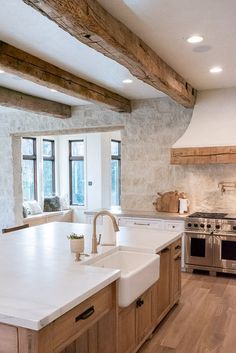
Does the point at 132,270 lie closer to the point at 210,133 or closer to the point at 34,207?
the point at 210,133

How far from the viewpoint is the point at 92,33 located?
8.20 ft

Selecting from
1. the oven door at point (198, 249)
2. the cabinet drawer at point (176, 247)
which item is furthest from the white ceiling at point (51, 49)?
the oven door at point (198, 249)

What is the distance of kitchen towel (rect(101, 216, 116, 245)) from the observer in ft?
10.3

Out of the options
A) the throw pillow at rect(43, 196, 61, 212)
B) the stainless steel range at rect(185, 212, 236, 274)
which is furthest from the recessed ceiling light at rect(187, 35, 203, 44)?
the throw pillow at rect(43, 196, 61, 212)

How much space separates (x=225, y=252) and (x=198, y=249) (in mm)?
392

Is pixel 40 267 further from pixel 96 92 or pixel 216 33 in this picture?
pixel 96 92

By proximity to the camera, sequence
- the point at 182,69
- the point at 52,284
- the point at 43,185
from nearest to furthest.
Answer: the point at 52,284 → the point at 182,69 → the point at 43,185

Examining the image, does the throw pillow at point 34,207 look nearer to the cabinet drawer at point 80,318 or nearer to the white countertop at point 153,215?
the white countertop at point 153,215

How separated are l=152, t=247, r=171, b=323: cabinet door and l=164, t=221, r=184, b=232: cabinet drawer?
1700mm

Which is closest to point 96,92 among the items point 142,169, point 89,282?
point 142,169

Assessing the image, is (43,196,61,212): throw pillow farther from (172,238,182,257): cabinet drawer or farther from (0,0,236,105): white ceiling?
(172,238,182,257): cabinet drawer

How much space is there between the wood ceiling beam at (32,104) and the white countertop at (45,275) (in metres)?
2.49

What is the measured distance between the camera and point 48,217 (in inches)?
339

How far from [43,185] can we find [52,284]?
7.66 m
